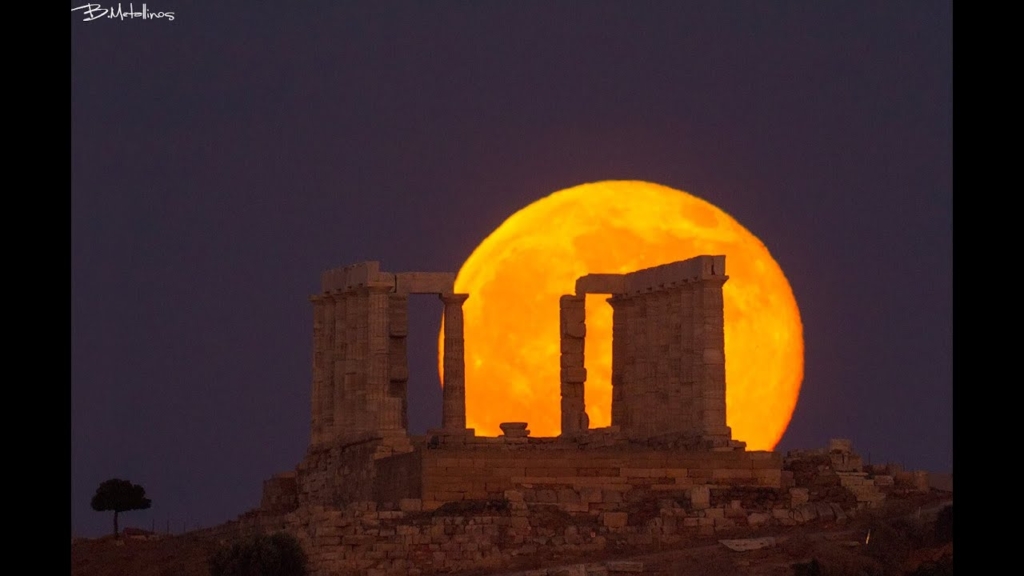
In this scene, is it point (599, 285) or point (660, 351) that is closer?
point (660, 351)

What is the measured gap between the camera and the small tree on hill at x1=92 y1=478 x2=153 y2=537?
224ft

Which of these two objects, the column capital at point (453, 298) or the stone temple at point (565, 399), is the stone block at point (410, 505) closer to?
the stone temple at point (565, 399)

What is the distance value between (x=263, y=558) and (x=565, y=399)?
1895cm

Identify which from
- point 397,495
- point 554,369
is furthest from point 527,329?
point 397,495

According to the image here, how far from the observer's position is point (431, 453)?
186 ft

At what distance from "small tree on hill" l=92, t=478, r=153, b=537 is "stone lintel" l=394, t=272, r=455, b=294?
10.8 metres

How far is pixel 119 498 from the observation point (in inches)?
2682

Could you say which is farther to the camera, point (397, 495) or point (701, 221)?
point (701, 221)

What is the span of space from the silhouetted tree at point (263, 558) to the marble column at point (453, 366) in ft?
41.0

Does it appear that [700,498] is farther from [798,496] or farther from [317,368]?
[317,368]

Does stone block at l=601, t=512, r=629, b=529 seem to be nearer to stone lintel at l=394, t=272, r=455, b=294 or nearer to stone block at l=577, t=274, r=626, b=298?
stone lintel at l=394, t=272, r=455, b=294

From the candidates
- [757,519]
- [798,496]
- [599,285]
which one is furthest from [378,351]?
[757,519]
